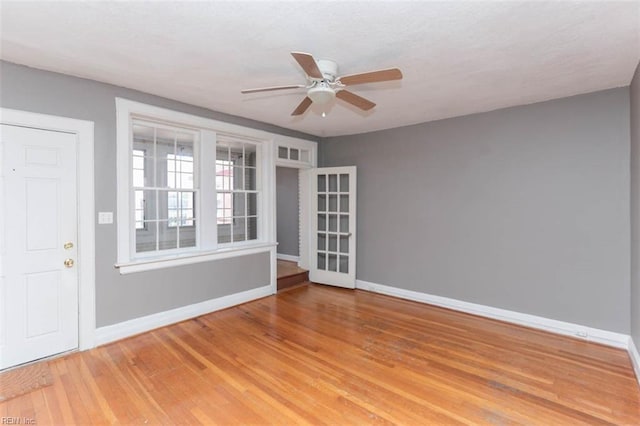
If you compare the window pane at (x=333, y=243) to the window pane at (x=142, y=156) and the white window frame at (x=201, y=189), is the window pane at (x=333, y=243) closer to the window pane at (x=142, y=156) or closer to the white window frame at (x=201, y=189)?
the white window frame at (x=201, y=189)

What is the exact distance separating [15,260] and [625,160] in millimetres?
5732

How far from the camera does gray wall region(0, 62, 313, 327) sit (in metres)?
2.74

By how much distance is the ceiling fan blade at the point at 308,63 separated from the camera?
192cm

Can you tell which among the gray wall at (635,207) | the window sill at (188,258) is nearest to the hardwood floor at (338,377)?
the gray wall at (635,207)

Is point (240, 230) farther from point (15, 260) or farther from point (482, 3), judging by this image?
point (482, 3)

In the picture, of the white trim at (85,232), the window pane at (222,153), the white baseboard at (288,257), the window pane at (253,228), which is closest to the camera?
the white trim at (85,232)

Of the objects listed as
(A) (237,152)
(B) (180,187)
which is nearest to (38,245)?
(B) (180,187)

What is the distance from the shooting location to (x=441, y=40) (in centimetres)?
225

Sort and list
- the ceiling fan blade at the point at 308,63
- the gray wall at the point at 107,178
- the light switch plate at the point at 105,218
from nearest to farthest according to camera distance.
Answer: the ceiling fan blade at the point at 308,63
the gray wall at the point at 107,178
the light switch plate at the point at 105,218

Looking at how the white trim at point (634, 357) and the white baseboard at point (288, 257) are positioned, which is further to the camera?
the white baseboard at point (288, 257)

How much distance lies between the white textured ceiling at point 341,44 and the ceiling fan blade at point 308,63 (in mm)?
246

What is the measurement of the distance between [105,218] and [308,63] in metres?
2.58

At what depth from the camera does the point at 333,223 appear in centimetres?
553

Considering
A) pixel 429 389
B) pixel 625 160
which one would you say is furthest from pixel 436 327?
pixel 625 160
